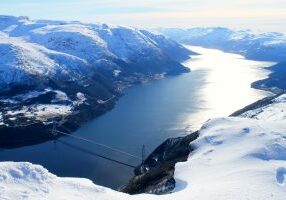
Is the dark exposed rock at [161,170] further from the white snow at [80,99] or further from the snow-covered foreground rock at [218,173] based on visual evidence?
the white snow at [80,99]

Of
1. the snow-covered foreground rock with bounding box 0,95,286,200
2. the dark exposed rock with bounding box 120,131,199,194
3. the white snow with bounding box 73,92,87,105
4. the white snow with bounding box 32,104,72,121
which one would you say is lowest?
the white snow with bounding box 73,92,87,105

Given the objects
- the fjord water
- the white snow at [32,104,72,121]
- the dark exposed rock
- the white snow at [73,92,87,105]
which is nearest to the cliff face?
the dark exposed rock

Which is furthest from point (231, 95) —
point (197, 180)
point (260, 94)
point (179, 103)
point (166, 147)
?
point (197, 180)

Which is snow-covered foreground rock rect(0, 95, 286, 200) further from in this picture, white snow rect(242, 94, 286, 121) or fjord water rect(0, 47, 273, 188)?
fjord water rect(0, 47, 273, 188)

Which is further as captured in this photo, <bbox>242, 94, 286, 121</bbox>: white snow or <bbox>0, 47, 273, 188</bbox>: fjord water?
<bbox>0, 47, 273, 188</bbox>: fjord water

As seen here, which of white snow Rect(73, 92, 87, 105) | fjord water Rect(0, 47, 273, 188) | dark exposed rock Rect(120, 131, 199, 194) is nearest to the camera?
dark exposed rock Rect(120, 131, 199, 194)

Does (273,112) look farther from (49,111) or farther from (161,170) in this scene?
(49,111)

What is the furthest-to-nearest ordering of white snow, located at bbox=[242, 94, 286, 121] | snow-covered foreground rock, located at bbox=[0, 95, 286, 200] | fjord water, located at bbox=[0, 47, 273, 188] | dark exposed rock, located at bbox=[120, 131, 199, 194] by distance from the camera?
fjord water, located at bbox=[0, 47, 273, 188]
white snow, located at bbox=[242, 94, 286, 121]
dark exposed rock, located at bbox=[120, 131, 199, 194]
snow-covered foreground rock, located at bbox=[0, 95, 286, 200]

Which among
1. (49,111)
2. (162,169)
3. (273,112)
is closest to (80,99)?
(49,111)
